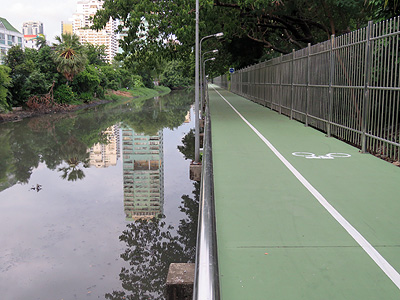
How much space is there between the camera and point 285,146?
459 inches

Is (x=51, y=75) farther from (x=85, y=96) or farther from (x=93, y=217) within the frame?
(x=93, y=217)

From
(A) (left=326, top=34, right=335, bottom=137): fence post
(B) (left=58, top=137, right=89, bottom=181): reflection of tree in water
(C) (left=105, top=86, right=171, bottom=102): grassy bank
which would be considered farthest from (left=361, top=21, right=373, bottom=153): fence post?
(C) (left=105, top=86, right=171, bottom=102): grassy bank

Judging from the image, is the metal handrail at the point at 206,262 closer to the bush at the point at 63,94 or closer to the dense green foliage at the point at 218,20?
the dense green foliage at the point at 218,20

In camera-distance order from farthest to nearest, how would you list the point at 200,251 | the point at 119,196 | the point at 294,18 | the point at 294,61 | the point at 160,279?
the point at 294,18, the point at 294,61, the point at 119,196, the point at 160,279, the point at 200,251

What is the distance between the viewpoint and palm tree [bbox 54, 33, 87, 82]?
4488 centimetres

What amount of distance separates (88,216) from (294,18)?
2214 cm

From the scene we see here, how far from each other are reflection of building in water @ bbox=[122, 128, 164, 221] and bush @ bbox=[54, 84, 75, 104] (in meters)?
22.0

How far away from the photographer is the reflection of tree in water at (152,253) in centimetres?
756

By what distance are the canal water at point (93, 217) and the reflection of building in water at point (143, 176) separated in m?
0.03

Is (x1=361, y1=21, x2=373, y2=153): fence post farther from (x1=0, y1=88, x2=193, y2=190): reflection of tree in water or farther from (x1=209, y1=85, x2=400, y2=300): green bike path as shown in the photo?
(x1=0, y1=88, x2=193, y2=190): reflection of tree in water

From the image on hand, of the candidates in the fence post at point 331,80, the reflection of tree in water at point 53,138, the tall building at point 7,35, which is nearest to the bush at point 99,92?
the reflection of tree in water at point 53,138

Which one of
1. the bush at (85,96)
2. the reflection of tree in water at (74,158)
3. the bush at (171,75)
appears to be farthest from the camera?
the bush at (171,75)

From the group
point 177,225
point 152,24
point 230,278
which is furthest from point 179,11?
point 230,278

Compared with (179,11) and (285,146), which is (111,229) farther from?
(179,11)
